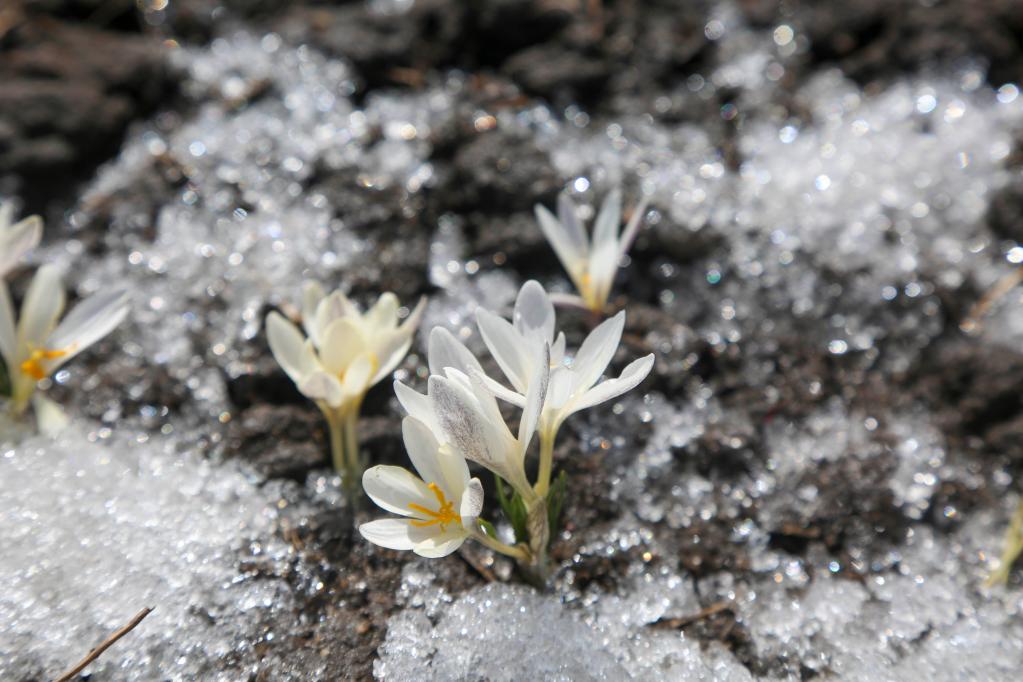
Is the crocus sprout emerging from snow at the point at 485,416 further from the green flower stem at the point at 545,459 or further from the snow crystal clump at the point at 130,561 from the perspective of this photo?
the snow crystal clump at the point at 130,561

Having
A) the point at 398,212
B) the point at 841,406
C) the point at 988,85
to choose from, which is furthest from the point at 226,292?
the point at 988,85

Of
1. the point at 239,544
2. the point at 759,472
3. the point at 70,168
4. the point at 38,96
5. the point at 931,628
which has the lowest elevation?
the point at 931,628

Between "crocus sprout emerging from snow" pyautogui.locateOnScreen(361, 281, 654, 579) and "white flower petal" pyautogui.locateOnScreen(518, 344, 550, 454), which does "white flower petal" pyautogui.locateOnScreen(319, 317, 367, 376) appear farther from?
"white flower petal" pyautogui.locateOnScreen(518, 344, 550, 454)

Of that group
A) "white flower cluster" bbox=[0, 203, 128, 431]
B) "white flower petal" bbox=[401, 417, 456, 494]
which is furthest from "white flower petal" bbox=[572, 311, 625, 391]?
"white flower cluster" bbox=[0, 203, 128, 431]

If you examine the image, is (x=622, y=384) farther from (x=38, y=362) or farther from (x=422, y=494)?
(x=38, y=362)

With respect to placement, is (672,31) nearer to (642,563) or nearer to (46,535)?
(642,563)

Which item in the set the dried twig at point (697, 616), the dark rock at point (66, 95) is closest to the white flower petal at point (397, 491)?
the dried twig at point (697, 616)
